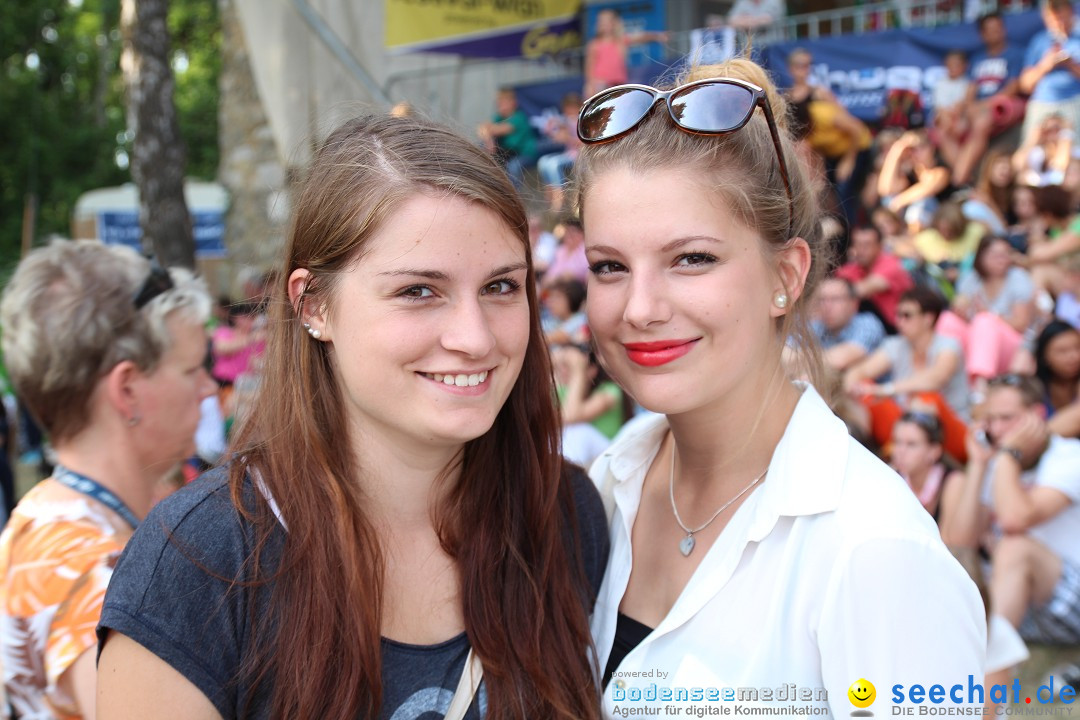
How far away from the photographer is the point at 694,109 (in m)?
1.98

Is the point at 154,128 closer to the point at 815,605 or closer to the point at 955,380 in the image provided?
the point at 955,380

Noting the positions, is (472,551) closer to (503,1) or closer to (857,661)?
(857,661)

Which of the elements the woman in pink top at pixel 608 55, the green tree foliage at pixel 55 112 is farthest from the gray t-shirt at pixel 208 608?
the green tree foliage at pixel 55 112

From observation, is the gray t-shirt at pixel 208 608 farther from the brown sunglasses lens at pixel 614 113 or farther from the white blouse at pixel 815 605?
the brown sunglasses lens at pixel 614 113

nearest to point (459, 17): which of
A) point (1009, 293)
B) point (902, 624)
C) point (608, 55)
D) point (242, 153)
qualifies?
point (608, 55)

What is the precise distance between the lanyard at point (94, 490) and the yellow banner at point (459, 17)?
9662 mm

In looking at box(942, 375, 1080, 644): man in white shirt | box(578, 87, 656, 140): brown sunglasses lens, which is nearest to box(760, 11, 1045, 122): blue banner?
box(942, 375, 1080, 644): man in white shirt

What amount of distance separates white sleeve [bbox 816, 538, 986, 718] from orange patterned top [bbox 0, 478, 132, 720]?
1479 mm

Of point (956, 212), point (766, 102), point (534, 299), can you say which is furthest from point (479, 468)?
point (956, 212)

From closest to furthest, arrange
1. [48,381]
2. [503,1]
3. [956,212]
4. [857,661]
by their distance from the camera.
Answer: [857,661], [48,381], [956,212], [503,1]

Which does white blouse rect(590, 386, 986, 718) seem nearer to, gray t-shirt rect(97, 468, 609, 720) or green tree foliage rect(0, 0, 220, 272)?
gray t-shirt rect(97, 468, 609, 720)

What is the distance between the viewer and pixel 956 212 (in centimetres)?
761

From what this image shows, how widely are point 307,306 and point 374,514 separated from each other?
0.44 meters

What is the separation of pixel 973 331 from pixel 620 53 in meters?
6.00
